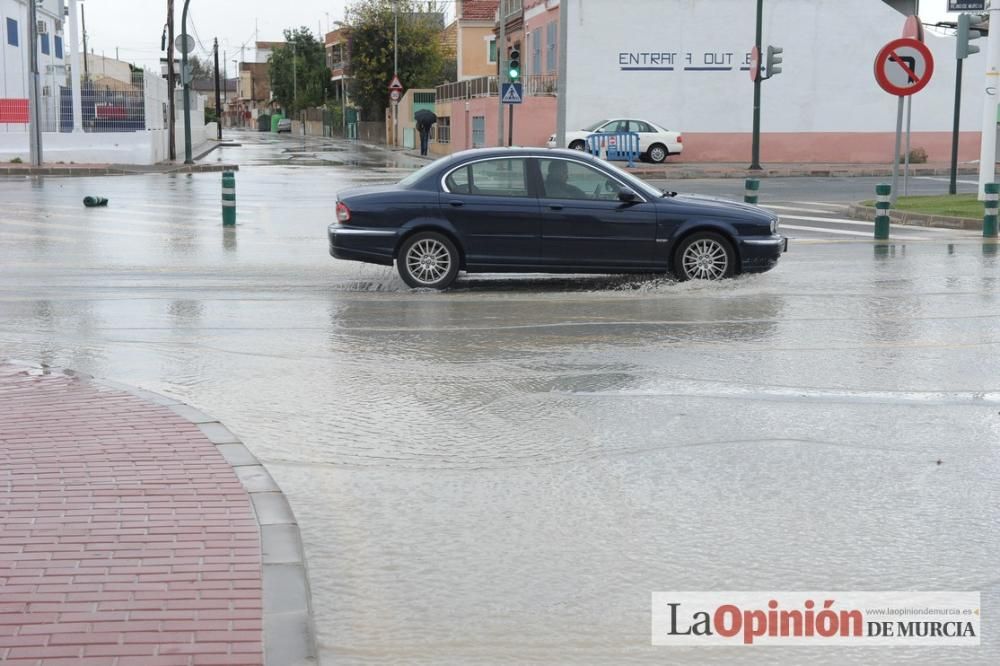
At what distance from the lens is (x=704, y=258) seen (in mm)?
13938

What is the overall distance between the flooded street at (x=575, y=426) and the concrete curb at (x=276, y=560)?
0.13 m

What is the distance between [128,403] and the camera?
8.05 m

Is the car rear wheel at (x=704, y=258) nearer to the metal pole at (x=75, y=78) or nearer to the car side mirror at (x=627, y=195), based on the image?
the car side mirror at (x=627, y=195)

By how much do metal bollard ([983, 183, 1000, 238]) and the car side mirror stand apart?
23.8 feet

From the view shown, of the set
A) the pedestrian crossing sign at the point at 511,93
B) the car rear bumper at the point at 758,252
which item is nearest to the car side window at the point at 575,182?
the car rear bumper at the point at 758,252

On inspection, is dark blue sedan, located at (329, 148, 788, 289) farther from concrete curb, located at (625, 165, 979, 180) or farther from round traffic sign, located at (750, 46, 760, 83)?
round traffic sign, located at (750, 46, 760, 83)

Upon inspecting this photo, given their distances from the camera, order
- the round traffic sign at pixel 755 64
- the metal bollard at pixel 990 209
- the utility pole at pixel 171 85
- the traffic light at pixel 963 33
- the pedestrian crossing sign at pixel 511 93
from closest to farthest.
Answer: the metal bollard at pixel 990 209 < the traffic light at pixel 963 33 < the pedestrian crossing sign at pixel 511 93 < the round traffic sign at pixel 755 64 < the utility pole at pixel 171 85

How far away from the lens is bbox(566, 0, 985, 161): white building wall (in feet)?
156

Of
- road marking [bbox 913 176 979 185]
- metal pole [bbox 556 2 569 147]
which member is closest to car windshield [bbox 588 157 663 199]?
metal pole [bbox 556 2 569 147]

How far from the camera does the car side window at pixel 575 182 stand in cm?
1381

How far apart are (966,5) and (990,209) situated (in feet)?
22.7

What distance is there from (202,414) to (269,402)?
29.5 inches

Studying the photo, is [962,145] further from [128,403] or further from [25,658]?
[25,658]

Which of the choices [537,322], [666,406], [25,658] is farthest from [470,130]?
[25,658]
